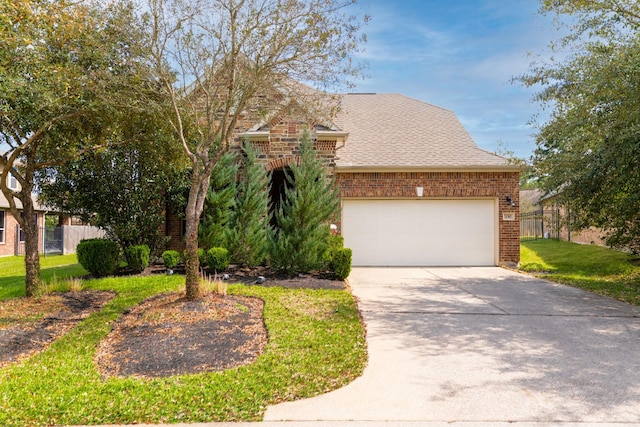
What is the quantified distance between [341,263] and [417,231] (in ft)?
15.8

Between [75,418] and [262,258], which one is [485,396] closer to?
[75,418]

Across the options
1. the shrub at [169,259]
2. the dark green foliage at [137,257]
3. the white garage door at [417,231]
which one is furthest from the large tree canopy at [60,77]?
the white garage door at [417,231]

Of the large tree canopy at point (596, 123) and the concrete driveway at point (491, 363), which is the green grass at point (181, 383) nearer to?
the concrete driveway at point (491, 363)

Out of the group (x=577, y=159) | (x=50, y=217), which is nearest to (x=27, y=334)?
(x=577, y=159)

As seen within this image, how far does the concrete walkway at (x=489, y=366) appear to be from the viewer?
155 inches

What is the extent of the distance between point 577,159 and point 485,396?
7.65 m

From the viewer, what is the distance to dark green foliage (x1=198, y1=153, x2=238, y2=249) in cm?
1147

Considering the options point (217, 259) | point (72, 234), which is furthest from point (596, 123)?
point (72, 234)

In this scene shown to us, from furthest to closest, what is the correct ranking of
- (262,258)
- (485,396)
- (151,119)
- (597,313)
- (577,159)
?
(262,258) → (577,159) → (151,119) → (597,313) → (485,396)

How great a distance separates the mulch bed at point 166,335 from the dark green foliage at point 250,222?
343 cm

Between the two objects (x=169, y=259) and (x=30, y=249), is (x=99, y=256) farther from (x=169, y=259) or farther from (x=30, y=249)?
(x=30, y=249)

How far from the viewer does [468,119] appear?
59.0 feet

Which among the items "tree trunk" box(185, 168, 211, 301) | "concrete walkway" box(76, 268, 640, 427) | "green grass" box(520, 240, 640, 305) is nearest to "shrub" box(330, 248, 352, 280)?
"concrete walkway" box(76, 268, 640, 427)

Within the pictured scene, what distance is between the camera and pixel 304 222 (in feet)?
33.9
